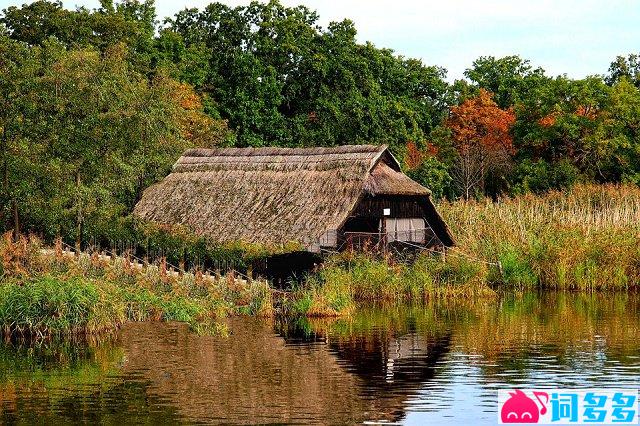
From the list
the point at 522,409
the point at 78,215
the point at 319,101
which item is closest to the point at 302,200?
the point at 78,215

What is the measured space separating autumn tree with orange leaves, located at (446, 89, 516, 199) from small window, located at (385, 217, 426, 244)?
16.2m

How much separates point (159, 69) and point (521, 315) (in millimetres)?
21561

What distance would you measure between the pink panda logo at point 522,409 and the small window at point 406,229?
58.6 feet

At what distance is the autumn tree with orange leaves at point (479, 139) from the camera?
52.7 metres

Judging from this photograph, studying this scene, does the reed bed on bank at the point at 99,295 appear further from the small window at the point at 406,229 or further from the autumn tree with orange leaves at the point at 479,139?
the autumn tree with orange leaves at the point at 479,139

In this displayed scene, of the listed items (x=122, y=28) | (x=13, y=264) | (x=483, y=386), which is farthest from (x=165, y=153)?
(x=483, y=386)

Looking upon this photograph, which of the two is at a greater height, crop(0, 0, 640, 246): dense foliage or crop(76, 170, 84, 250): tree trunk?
crop(0, 0, 640, 246): dense foliage

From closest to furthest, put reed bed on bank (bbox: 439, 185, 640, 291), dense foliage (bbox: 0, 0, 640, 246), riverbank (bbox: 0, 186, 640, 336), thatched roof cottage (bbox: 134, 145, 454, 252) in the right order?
riverbank (bbox: 0, 186, 640, 336)
thatched roof cottage (bbox: 134, 145, 454, 252)
reed bed on bank (bbox: 439, 185, 640, 291)
dense foliage (bbox: 0, 0, 640, 246)

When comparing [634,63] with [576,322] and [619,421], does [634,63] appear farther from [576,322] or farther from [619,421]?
[619,421]

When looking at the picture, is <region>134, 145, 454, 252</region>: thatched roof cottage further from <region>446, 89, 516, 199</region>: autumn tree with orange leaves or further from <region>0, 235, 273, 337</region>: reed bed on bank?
<region>446, 89, 516, 199</region>: autumn tree with orange leaves

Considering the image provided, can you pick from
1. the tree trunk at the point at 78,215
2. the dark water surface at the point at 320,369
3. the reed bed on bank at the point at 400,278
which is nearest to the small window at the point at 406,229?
the reed bed on bank at the point at 400,278

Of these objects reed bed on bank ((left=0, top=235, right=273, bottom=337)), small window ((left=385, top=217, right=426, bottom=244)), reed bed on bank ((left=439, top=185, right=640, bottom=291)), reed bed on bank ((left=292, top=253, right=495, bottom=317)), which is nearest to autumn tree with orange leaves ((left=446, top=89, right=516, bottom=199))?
reed bed on bank ((left=439, top=185, right=640, bottom=291))

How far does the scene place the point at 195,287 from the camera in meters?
27.5

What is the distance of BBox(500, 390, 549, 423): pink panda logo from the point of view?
52.4 feet
